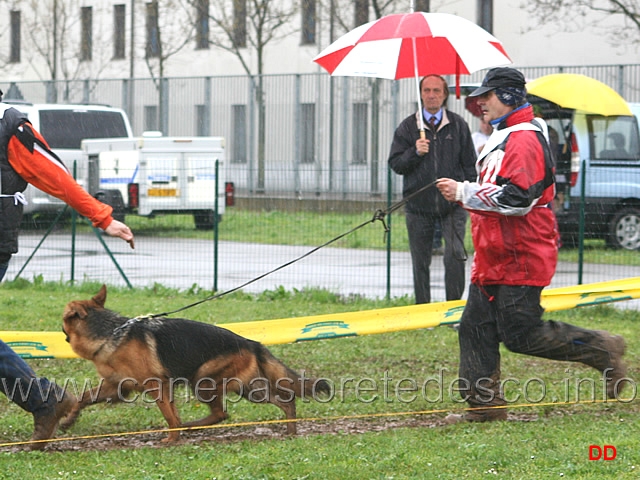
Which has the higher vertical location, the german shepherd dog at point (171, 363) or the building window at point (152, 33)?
the building window at point (152, 33)

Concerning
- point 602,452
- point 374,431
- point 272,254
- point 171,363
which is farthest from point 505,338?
point 272,254

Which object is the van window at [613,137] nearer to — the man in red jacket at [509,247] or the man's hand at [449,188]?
the man in red jacket at [509,247]

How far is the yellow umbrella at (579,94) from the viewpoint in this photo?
12.8 meters

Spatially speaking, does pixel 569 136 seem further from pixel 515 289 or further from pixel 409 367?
pixel 515 289

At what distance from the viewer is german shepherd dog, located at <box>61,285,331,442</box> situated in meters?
5.67

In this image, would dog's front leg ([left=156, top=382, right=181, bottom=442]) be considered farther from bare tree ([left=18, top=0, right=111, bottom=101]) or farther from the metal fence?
bare tree ([left=18, top=0, right=111, bottom=101])

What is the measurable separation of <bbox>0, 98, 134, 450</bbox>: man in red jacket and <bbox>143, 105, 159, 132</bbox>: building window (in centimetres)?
2414

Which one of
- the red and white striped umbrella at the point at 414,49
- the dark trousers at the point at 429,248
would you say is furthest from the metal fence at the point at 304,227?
the red and white striped umbrella at the point at 414,49

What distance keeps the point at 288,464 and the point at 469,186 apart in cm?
180

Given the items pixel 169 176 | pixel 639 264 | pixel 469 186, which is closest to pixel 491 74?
pixel 469 186

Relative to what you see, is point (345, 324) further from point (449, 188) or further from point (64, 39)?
point (64, 39)

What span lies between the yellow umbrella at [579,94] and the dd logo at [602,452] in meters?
8.02

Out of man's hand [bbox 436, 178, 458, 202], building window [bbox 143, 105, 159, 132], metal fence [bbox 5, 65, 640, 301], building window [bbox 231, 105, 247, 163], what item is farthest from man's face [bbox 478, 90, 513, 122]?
building window [bbox 143, 105, 159, 132]

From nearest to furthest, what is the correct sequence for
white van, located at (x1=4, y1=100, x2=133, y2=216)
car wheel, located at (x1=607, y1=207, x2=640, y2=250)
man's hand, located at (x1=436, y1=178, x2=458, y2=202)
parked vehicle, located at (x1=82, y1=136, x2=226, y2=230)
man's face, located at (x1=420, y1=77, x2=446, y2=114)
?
man's hand, located at (x1=436, y1=178, x2=458, y2=202) → man's face, located at (x1=420, y1=77, x2=446, y2=114) → parked vehicle, located at (x1=82, y1=136, x2=226, y2=230) → car wheel, located at (x1=607, y1=207, x2=640, y2=250) → white van, located at (x1=4, y1=100, x2=133, y2=216)
